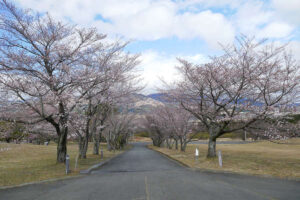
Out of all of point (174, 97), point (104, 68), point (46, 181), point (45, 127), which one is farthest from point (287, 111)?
point (45, 127)

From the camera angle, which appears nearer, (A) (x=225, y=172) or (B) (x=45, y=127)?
(A) (x=225, y=172)

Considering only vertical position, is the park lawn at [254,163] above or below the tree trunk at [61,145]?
below

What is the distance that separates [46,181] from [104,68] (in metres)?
8.43

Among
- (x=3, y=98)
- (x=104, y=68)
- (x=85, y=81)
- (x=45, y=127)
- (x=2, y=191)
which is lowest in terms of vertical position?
(x=2, y=191)

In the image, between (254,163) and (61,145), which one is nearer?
(254,163)

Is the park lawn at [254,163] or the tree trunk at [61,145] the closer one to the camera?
the park lawn at [254,163]

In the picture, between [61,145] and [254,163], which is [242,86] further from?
[61,145]

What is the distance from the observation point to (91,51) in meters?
14.3

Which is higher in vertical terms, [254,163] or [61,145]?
[61,145]

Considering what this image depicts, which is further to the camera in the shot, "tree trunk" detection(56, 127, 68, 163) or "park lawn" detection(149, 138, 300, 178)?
"tree trunk" detection(56, 127, 68, 163)

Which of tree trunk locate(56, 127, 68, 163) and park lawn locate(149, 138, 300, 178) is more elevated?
tree trunk locate(56, 127, 68, 163)

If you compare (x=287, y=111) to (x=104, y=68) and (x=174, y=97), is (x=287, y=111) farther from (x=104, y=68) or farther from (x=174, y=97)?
(x=104, y=68)

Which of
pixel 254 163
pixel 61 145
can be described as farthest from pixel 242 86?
pixel 61 145

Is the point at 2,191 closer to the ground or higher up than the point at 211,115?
closer to the ground
